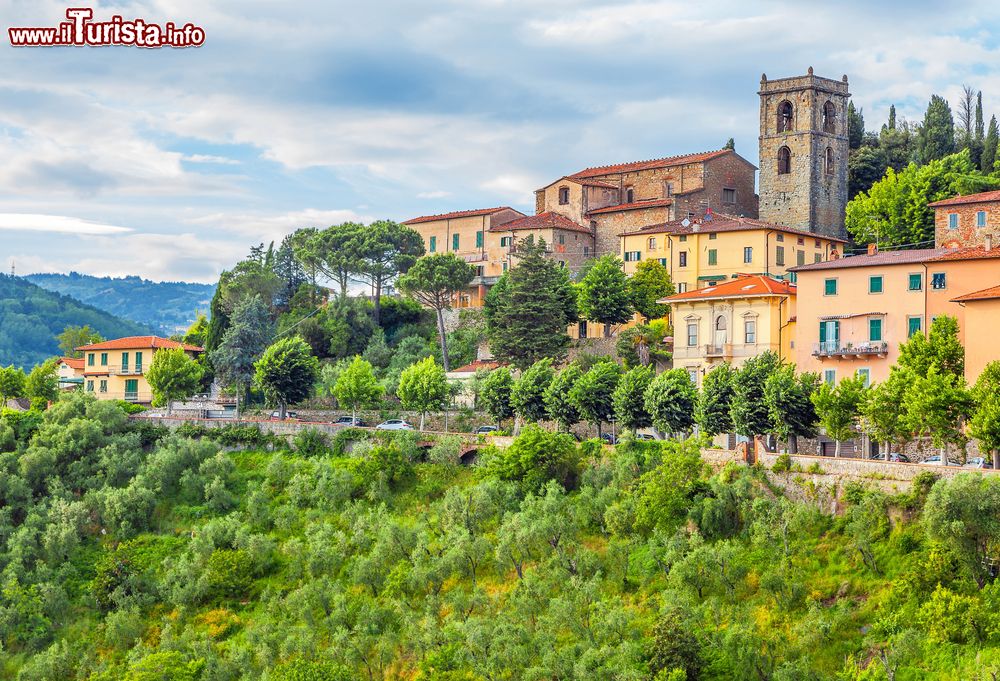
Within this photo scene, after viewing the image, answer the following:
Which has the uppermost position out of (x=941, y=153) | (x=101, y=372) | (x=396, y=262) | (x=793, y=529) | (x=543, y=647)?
(x=941, y=153)

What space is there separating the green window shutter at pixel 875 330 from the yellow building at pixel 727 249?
59.8 feet

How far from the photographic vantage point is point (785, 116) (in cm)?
8581

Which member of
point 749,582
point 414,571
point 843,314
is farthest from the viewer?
point 843,314

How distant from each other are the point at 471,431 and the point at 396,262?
22.8 metres

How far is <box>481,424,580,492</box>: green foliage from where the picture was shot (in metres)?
54.5

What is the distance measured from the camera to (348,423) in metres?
70.5

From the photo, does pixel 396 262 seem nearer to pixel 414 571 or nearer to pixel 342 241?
pixel 342 241

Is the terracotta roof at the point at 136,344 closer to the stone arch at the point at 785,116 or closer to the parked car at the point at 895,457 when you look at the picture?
the stone arch at the point at 785,116

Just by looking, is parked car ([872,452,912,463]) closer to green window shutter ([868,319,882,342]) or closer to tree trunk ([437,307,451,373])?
green window shutter ([868,319,882,342])

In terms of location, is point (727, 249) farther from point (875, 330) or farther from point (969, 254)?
point (969, 254)

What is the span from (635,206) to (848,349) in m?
32.8

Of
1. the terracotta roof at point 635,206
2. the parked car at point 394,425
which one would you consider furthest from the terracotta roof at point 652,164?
the parked car at point 394,425

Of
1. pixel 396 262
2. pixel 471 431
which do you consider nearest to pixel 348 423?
pixel 471 431

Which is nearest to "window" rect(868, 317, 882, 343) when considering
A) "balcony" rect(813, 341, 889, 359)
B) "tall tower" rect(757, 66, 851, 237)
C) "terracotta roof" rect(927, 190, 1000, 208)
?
"balcony" rect(813, 341, 889, 359)
